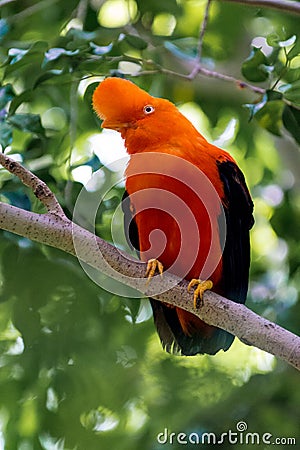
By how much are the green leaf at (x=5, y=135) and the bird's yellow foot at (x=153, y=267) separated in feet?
3.22

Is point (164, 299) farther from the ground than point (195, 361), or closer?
farther from the ground

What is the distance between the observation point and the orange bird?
2.96 meters

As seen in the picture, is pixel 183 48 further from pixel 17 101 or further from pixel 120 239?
pixel 120 239

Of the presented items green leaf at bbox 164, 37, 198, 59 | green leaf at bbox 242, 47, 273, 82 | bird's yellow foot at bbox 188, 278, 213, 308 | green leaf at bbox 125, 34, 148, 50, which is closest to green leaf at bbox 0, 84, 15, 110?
green leaf at bbox 125, 34, 148, 50

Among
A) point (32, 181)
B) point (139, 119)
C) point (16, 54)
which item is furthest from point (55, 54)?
point (32, 181)

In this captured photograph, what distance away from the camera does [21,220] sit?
252 cm

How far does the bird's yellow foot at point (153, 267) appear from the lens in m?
2.67

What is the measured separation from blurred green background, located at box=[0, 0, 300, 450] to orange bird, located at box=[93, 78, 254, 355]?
207 mm

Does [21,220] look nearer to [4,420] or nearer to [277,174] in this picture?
[4,420]

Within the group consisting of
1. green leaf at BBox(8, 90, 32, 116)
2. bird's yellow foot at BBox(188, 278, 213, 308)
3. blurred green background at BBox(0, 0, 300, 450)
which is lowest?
blurred green background at BBox(0, 0, 300, 450)

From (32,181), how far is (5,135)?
1.02 m

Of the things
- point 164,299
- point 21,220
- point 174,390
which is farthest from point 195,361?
point 21,220

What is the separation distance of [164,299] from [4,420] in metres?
1.95

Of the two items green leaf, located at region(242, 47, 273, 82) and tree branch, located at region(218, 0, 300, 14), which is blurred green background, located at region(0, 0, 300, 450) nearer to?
green leaf, located at region(242, 47, 273, 82)
